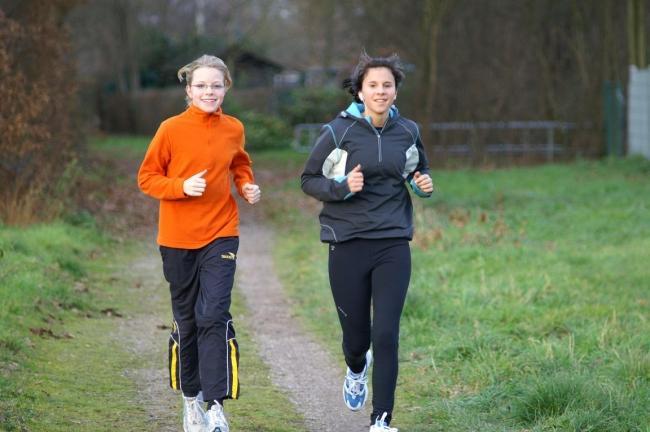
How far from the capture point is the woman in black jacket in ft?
19.1

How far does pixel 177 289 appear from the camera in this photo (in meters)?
6.00

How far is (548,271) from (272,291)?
2.64 m

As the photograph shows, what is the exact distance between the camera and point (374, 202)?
5.86m

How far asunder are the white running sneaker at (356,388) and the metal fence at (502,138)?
22.3m

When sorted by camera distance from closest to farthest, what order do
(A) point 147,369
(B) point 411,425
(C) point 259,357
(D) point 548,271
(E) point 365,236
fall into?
(E) point 365,236
(B) point 411,425
(A) point 147,369
(C) point 259,357
(D) point 548,271

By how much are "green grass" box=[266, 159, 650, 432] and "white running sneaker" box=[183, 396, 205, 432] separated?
114 centimetres

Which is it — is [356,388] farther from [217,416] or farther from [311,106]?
[311,106]

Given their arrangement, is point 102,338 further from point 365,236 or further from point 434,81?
point 434,81

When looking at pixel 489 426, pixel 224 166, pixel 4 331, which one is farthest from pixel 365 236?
pixel 4 331

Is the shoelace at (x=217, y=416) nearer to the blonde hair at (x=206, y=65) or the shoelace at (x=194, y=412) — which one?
the shoelace at (x=194, y=412)

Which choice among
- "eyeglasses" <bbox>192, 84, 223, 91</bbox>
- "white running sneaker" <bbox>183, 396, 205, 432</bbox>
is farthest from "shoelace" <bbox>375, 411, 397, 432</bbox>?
"eyeglasses" <bbox>192, 84, 223, 91</bbox>

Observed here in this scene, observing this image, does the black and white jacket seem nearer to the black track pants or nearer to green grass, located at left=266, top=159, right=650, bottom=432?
the black track pants

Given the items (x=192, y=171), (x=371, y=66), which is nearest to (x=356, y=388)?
(x=192, y=171)

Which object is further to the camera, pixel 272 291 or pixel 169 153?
pixel 272 291
